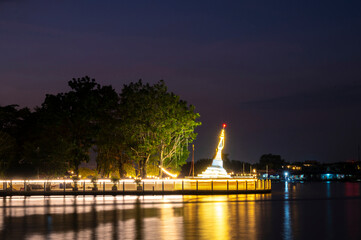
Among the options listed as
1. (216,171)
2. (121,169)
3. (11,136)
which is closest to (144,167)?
(121,169)

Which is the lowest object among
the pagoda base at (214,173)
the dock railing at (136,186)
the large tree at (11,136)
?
the dock railing at (136,186)

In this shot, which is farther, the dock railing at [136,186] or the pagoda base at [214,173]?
the pagoda base at [214,173]

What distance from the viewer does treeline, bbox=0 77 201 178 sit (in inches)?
2798

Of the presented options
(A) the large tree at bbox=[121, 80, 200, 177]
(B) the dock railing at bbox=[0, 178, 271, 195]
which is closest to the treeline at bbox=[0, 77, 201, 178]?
(A) the large tree at bbox=[121, 80, 200, 177]

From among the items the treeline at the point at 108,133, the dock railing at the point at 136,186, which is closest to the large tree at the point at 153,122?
the treeline at the point at 108,133

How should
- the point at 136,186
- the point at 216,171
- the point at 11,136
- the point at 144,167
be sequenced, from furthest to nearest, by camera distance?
the point at 11,136 < the point at 144,167 < the point at 216,171 < the point at 136,186

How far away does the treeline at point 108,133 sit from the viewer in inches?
2798

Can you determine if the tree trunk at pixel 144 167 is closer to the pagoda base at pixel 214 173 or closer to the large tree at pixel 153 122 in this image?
the large tree at pixel 153 122

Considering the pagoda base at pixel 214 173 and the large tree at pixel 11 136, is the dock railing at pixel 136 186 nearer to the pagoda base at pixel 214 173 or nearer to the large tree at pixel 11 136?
the pagoda base at pixel 214 173

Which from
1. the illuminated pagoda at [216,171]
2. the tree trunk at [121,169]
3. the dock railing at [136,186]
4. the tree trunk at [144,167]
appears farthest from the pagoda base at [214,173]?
the tree trunk at [121,169]

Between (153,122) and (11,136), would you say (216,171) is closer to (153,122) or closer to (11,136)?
(153,122)

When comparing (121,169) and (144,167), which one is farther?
(121,169)

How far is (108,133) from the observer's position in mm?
74562

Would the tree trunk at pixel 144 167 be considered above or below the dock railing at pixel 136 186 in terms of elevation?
above
